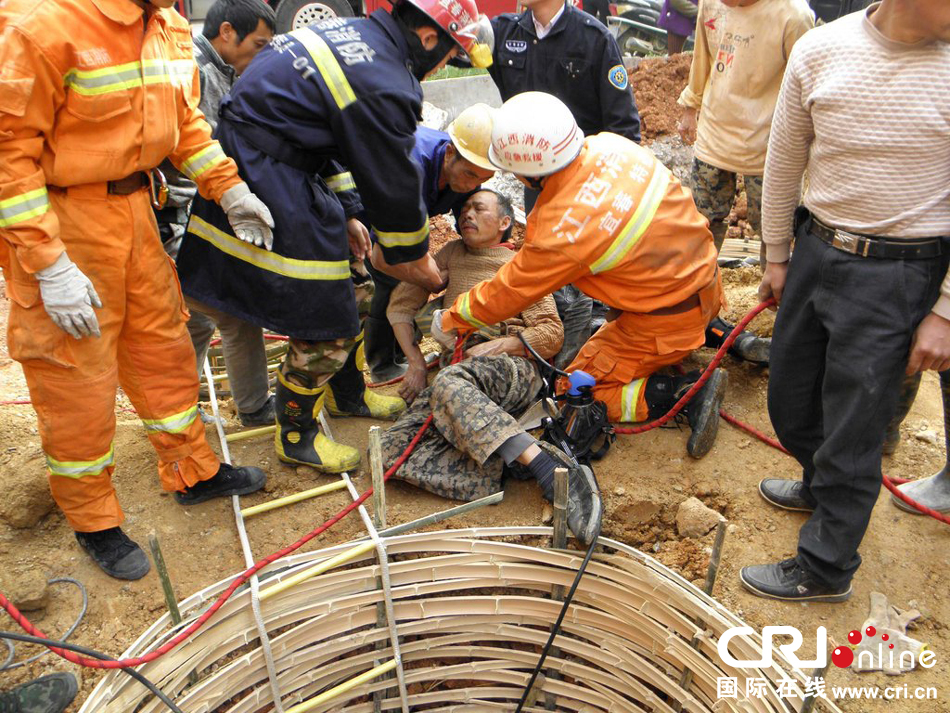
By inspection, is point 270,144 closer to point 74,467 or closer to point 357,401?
point 74,467

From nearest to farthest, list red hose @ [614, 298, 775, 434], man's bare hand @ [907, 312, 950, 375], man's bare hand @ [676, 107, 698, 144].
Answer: man's bare hand @ [907, 312, 950, 375] → red hose @ [614, 298, 775, 434] → man's bare hand @ [676, 107, 698, 144]

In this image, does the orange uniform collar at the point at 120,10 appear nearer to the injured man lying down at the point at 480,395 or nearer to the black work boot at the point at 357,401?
the injured man lying down at the point at 480,395

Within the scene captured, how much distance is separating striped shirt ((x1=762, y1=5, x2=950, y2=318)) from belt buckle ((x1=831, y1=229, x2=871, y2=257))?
0.08 ft

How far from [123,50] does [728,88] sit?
3.35m

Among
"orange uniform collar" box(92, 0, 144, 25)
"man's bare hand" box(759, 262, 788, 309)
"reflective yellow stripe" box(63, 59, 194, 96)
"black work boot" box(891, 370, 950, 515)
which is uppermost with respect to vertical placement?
"orange uniform collar" box(92, 0, 144, 25)

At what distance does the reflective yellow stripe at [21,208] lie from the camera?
238 cm

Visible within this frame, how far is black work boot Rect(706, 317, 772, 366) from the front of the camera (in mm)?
4055

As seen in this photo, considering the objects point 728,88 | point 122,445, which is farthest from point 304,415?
point 728,88

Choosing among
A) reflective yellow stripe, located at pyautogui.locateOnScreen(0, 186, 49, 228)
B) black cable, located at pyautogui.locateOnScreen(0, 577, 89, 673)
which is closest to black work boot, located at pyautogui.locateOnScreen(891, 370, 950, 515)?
black cable, located at pyautogui.locateOnScreen(0, 577, 89, 673)

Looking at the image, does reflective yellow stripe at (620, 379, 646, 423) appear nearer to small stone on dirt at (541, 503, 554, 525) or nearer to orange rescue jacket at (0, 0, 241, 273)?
small stone on dirt at (541, 503, 554, 525)

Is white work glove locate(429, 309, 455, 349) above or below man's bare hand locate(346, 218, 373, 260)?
below

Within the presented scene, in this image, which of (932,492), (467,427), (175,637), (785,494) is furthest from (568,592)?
(932,492)

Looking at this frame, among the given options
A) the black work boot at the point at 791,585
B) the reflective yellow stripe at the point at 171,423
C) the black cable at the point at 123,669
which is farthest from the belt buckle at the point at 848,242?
the black cable at the point at 123,669

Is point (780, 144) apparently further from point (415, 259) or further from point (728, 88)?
point (728, 88)
